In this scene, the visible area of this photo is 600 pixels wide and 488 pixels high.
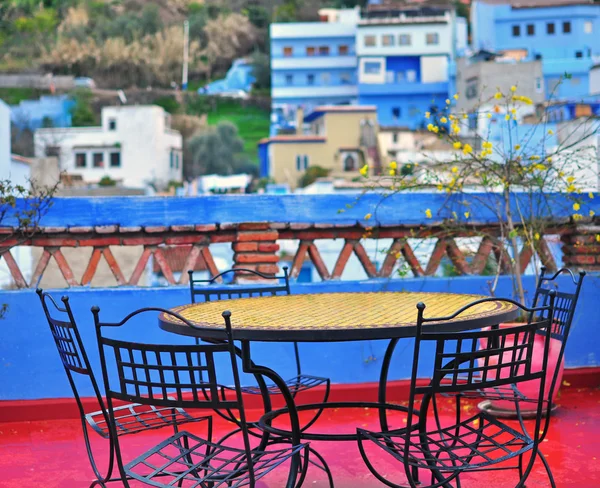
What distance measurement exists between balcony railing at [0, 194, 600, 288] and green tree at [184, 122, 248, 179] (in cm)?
4885

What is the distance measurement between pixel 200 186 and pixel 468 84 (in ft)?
53.0

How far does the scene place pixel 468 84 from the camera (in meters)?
48.0

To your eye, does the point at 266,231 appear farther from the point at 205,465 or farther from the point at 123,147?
the point at 123,147

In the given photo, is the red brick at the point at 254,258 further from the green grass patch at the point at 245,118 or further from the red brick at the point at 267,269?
the green grass patch at the point at 245,118

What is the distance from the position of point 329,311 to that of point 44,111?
60.0 meters

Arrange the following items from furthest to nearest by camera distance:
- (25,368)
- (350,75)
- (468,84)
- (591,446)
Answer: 1. (350,75)
2. (468,84)
3. (25,368)
4. (591,446)

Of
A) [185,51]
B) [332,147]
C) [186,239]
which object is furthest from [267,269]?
[185,51]

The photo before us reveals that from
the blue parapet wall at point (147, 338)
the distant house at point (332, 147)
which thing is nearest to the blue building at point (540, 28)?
the distant house at point (332, 147)

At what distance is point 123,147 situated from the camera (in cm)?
5128

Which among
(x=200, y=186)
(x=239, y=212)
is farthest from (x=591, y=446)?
(x=200, y=186)

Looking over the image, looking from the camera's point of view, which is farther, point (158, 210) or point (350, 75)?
point (350, 75)

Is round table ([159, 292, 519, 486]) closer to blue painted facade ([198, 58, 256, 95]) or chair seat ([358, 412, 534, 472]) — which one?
chair seat ([358, 412, 534, 472])

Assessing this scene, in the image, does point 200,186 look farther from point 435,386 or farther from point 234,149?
point 435,386

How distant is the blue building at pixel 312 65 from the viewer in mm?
61238
